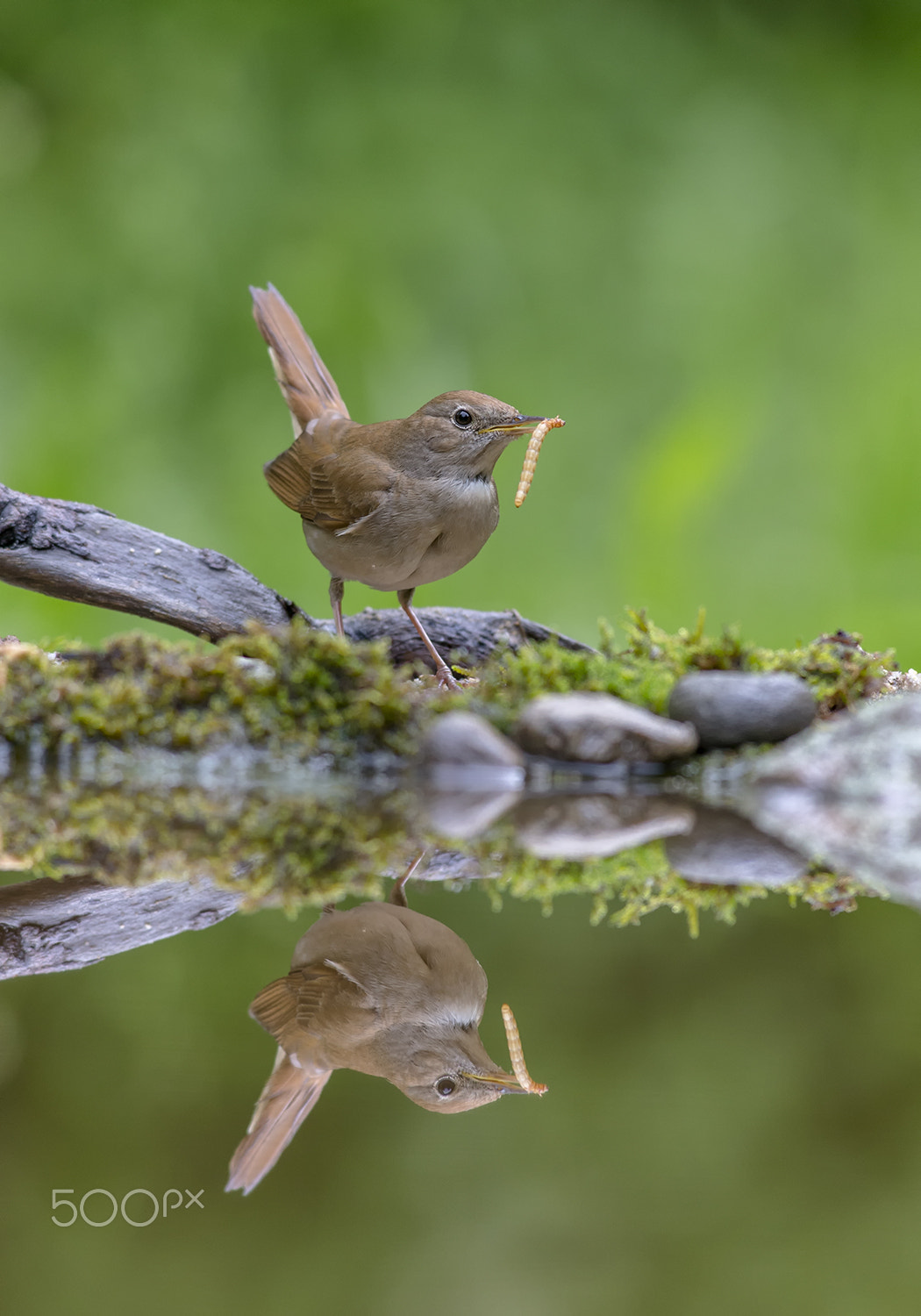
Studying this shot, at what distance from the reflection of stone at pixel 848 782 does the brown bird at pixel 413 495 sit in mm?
1477

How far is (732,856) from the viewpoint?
1869 mm

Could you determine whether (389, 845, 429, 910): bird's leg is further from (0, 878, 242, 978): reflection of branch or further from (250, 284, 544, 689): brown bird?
(250, 284, 544, 689): brown bird

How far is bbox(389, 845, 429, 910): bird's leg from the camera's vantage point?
165cm

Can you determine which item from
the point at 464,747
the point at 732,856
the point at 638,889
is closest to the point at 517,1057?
the point at 638,889

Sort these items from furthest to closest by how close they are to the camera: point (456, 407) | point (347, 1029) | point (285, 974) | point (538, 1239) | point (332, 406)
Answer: point (332, 406) < point (456, 407) < point (285, 974) < point (347, 1029) < point (538, 1239)

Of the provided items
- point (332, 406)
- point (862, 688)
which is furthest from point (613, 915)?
point (332, 406)

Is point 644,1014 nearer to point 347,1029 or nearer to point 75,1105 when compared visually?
point 347,1029

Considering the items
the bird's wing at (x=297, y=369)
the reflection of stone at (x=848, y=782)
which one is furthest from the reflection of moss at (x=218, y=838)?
the bird's wing at (x=297, y=369)

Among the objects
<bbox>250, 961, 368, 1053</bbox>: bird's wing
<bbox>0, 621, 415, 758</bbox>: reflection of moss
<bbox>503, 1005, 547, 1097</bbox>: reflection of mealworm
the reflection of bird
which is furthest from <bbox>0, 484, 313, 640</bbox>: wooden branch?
<bbox>503, 1005, 547, 1097</bbox>: reflection of mealworm

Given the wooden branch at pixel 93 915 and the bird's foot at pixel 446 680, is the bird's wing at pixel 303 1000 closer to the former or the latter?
the wooden branch at pixel 93 915

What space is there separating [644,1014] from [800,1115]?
226 millimetres

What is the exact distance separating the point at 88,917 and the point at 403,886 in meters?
0.42

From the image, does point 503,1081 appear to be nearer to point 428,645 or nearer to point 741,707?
point 741,707

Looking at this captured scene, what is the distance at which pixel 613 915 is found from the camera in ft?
5.22
